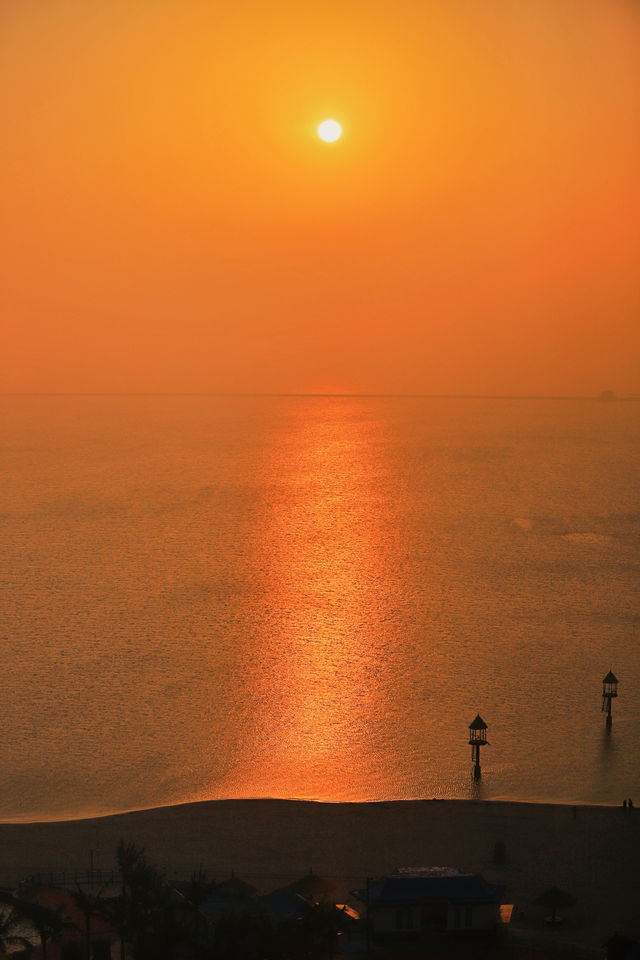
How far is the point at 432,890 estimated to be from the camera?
63.4ft

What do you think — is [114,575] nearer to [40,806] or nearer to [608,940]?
[40,806]

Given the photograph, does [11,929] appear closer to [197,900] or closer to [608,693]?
[197,900]

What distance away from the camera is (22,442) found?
144 m

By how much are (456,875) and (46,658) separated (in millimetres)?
23798

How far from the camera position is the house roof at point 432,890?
62.6 ft

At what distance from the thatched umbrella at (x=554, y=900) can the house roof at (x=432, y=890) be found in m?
0.83

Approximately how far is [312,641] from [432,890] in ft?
73.2

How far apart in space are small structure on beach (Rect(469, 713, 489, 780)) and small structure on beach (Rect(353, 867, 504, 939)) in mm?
8913

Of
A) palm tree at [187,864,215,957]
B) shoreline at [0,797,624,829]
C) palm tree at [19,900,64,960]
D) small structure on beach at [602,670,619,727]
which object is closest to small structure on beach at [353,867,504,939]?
palm tree at [187,864,215,957]

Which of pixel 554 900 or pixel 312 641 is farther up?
pixel 312 641

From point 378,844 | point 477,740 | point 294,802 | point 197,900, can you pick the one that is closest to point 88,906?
point 197,900

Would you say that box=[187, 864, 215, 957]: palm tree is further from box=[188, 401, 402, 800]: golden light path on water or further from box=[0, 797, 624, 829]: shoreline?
box=[188, 401, 402, 800]: golden light path on water

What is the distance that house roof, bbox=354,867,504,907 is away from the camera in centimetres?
1909

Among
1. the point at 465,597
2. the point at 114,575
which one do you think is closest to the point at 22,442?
the point at 114,575
